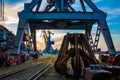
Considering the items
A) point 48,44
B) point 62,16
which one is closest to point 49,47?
point 48,44

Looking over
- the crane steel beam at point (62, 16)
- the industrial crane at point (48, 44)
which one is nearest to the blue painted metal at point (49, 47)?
the industrial crane at point (48, 44)

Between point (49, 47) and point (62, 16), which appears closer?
point (62, 16)

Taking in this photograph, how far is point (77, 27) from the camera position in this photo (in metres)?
50.6

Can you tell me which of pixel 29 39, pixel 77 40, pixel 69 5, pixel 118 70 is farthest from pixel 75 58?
pixel 29 39

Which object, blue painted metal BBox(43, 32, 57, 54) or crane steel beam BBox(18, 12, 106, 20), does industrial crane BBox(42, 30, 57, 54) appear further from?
crane steel beam BBox(18, 12, 106, 20)

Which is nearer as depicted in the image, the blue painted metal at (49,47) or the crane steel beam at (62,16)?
the crane steel beam at (62,16)

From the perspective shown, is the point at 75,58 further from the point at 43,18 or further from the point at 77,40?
the point at 43,18

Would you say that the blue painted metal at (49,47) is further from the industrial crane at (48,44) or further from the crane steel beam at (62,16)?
the crane steel beam at (62,16)

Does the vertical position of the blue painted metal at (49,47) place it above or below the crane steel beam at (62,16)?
below

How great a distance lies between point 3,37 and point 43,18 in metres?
7.74

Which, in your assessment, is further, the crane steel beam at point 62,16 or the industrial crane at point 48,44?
the industrial crane at point 48,44

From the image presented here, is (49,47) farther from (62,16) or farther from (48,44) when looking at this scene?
(62,16)

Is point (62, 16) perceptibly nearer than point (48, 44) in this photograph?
Yes

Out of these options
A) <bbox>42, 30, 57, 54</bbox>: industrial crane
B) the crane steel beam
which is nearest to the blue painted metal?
<bbox>42, 30, 57, 54</bbox>: industrial crane
